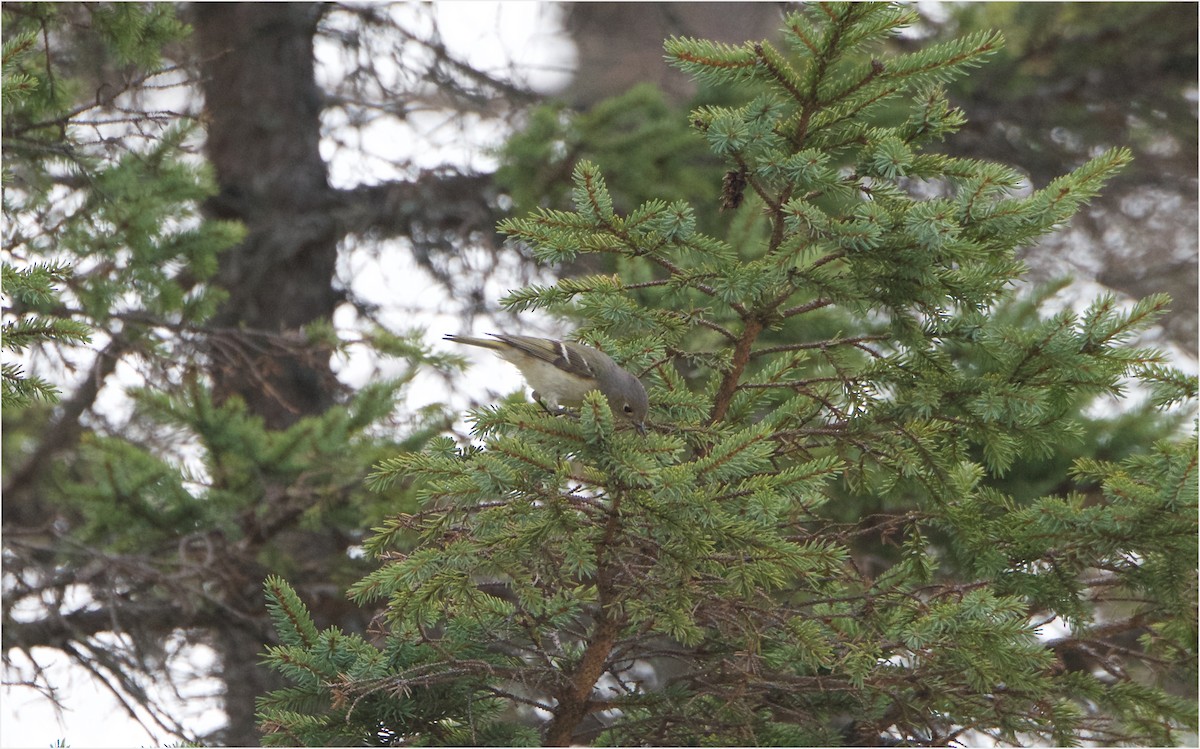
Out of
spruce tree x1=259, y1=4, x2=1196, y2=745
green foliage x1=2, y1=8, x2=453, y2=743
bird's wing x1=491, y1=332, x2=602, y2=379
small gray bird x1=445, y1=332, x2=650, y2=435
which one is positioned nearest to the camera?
spruce tree x1=259, y1=4, x2=1196, y2=745

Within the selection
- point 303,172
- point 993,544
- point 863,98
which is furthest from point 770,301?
point 303,172

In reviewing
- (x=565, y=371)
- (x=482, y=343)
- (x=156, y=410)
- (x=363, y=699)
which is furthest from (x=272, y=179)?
(x=363, y=699)

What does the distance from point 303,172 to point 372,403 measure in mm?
3380

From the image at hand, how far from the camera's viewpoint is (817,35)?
346 centimetres

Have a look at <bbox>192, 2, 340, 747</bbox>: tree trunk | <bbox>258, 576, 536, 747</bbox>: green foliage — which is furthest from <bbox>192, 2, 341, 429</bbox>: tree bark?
<bbox>258, 576, 536, 747</bbox>: green foliage

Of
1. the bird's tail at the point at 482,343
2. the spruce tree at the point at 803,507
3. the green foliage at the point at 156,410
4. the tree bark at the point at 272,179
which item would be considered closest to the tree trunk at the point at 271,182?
the tree bark at the point at 272,179

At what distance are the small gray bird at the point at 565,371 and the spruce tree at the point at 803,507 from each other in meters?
0.11

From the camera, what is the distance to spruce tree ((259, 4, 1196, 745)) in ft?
10.6

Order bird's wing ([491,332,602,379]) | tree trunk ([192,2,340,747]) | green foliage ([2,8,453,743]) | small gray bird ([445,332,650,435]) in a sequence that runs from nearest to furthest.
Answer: small gray bird ([445,332,650,435]) < bird's wing ([491,332,602,379]) < green foliage ([2,8,453,743]) < tree trunk ([192,2,340,747])

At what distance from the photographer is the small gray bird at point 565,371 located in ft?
12.6

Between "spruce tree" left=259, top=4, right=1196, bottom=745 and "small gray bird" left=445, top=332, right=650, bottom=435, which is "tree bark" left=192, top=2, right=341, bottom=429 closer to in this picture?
"small gray bird" left=445, top=332, right=650, bottom=435

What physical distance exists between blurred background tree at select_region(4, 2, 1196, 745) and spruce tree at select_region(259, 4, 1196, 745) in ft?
5.55

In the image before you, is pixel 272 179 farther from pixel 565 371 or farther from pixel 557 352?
pixel 565 371

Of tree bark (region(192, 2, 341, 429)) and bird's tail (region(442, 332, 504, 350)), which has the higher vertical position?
tree bark (region(192, 2, 341, 429))
